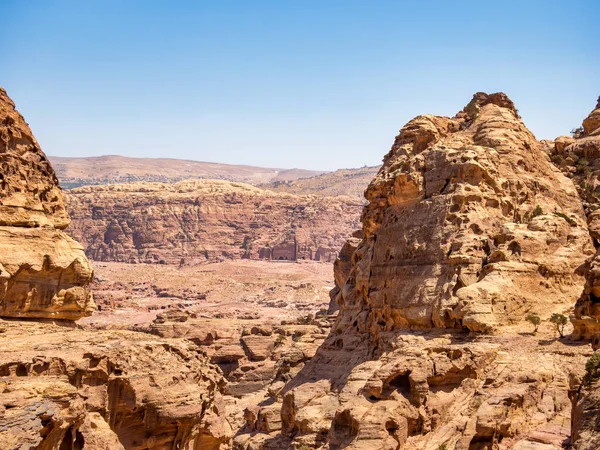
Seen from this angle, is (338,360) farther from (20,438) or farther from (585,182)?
(20,438)

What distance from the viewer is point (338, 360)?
47.5m

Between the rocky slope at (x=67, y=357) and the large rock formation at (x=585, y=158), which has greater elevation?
the large rock formation at (x=585, y=158)

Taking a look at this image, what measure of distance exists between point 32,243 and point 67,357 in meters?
6.30

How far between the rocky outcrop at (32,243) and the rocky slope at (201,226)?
473ft

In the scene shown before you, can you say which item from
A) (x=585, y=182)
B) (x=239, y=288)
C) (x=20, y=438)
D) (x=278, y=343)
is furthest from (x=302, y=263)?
(x=20, y=438)

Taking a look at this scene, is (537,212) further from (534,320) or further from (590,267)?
(590,267)

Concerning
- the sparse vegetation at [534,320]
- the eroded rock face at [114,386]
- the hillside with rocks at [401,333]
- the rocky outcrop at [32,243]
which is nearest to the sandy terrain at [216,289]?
the hillside with rocks at [401,333]

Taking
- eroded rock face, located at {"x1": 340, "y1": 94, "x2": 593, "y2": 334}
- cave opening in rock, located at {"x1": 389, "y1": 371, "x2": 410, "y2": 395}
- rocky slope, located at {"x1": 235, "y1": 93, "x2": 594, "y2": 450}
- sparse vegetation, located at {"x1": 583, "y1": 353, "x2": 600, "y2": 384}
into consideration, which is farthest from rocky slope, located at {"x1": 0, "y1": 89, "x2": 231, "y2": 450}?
sparse vegetation, located at {"x1": 583, "y1": 353, "x2": 600, "y2": 384}

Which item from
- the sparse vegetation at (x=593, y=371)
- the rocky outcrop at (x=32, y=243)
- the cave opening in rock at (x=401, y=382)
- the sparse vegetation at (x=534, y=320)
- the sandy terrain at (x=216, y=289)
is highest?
the rocky outcrop at (x=32, y=243)

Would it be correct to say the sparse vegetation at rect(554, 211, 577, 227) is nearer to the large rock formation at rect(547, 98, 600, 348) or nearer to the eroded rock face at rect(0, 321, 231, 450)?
the large rock formation at rect(547, 98, 600, 348)

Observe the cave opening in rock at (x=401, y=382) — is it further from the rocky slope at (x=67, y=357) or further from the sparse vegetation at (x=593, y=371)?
the sparse vegetation at (x=593, y=371)

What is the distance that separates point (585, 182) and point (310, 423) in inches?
921

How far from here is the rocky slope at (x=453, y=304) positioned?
32625 millimetres

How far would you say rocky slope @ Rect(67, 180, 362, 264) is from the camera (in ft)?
596
